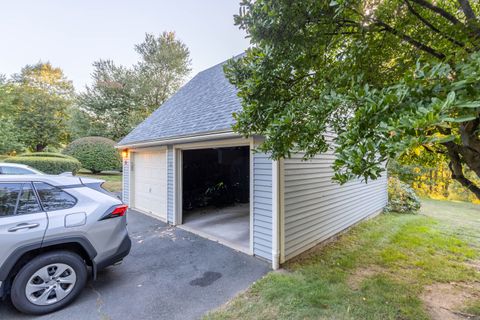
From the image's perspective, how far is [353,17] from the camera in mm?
2375

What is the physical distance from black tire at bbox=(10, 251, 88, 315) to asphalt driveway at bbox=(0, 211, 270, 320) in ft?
0.34

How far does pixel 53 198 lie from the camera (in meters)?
2.77

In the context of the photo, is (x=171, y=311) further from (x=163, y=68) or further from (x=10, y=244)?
(x=163, y=68)

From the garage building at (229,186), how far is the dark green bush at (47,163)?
623 cm

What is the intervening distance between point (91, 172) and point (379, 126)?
1841cm

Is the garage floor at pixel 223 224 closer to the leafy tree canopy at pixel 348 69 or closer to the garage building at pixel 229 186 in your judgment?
the garage building at pixel 229 186

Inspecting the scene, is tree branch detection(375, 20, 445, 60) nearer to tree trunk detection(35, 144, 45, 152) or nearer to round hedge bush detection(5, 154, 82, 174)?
round hedge bush detection(5, 154, 82, 174)

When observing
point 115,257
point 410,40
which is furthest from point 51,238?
point 410,40

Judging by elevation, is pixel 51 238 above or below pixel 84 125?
below

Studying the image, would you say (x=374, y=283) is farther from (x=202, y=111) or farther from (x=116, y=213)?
(x=202, y=111)

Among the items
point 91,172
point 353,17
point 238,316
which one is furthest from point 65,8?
point 238,316

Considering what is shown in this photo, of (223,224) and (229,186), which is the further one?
(229,186)

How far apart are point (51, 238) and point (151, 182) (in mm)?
4570

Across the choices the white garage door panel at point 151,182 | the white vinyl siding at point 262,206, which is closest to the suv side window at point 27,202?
the white vinyl siding at point 262,206
